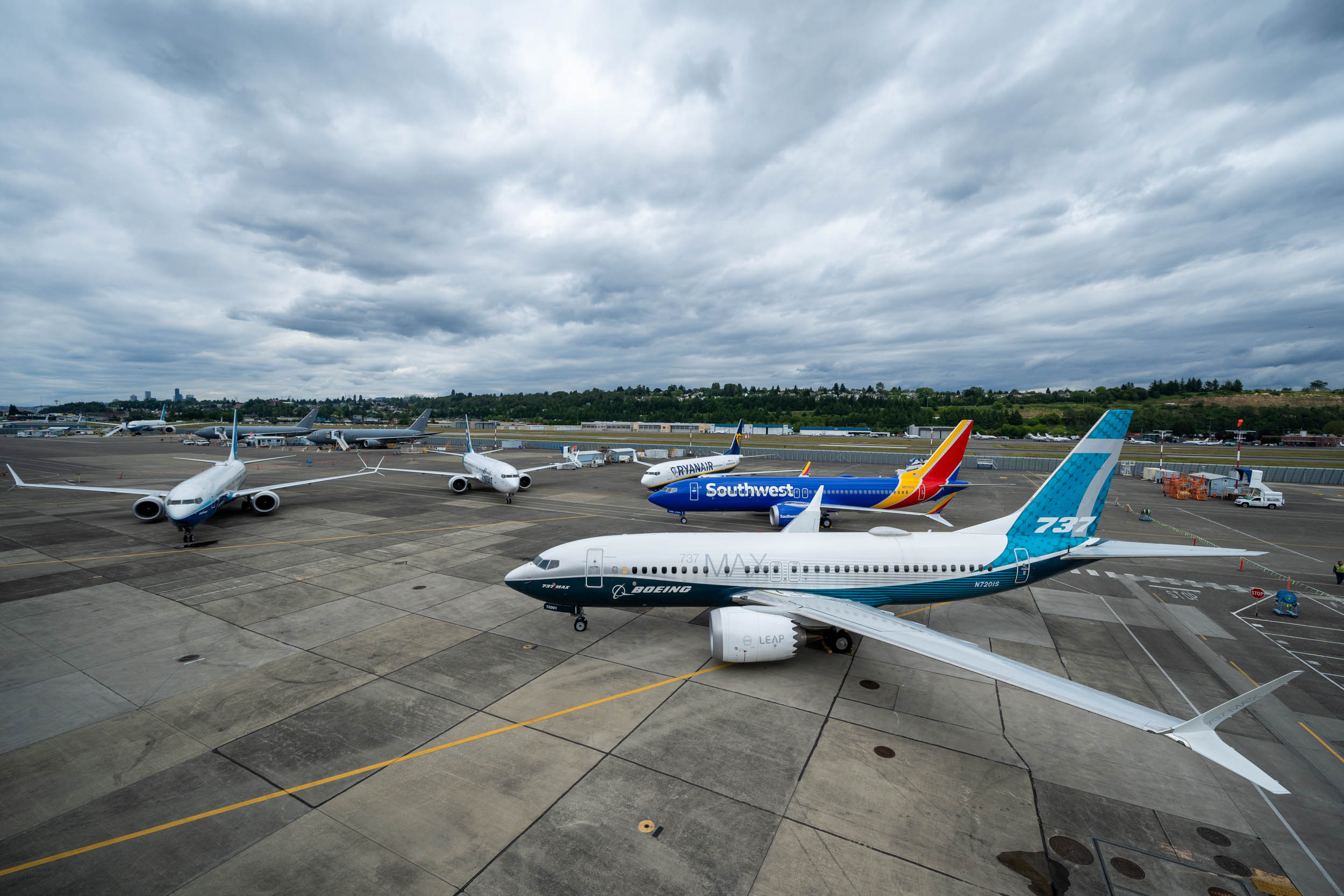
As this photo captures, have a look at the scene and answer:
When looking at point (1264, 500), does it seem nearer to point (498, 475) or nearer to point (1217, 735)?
point (1217, 735)

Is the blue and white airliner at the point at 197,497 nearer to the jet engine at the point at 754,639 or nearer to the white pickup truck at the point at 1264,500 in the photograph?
the jet engine at the point at 754,639

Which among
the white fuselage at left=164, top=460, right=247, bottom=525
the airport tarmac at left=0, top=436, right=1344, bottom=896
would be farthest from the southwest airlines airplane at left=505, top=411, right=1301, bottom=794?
the white fuselage at left=164, top=460, right=247, bottom=525

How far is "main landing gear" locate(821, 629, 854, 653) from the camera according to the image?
1702 centimetres

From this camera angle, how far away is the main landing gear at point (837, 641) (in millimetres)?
17016

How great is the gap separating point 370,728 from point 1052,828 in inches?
626

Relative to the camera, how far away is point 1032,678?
10.3 meters

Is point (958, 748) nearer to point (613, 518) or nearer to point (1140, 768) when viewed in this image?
point (1140, 768)

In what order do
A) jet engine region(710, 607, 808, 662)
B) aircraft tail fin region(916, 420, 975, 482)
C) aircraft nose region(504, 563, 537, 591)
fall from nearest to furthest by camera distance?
jet engine region(710, 607, 808, 662) < aircraft nose region(504, 563, 537, 591) < aircraft tail fin region(916, 420, 975, 482)

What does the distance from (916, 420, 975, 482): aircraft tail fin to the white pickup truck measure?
34790 mm

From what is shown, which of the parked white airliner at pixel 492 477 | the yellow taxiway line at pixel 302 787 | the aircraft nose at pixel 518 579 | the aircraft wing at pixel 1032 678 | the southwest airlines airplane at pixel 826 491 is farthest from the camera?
the parked white airliner at pixel 492 477

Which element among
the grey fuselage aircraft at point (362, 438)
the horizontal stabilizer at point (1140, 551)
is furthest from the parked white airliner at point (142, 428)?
the horizontal stabilizer at point (1140, 551)

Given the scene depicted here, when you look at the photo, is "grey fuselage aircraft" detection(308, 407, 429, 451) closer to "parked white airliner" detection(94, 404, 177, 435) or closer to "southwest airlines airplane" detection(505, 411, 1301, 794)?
"parked white airliner" detection(94, 404, 177, 435)

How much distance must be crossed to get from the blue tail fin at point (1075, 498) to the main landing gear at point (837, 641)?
666cm

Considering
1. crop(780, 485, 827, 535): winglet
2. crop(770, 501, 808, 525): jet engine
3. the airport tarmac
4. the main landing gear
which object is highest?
crop(780, 485, 827, 535): winglet
